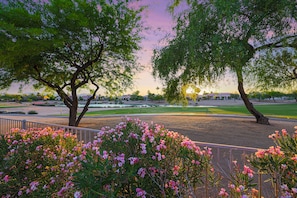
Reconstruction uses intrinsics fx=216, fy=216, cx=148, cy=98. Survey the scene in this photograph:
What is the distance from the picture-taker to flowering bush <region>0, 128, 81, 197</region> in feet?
9.00

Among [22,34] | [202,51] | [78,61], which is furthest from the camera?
[78,61]

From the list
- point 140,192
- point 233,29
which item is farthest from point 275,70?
point 140,192

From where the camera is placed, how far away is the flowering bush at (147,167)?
1823 mm

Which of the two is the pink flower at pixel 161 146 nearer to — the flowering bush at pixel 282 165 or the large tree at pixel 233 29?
the flowering bush at pixel 282 165

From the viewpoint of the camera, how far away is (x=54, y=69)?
12.7 m

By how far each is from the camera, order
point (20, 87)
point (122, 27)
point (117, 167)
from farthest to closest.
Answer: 1. point (20, 87)
2. point (122, 27)
3. point (117, 167)

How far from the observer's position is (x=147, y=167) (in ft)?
6.71

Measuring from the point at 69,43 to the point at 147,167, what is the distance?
10226mm

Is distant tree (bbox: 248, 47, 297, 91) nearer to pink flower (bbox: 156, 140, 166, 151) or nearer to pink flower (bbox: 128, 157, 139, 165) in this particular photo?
pink flower (bbox: 156, 140, 166, 151)

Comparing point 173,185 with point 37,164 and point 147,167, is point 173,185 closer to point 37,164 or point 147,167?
point 147,167

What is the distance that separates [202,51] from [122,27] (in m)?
4.73

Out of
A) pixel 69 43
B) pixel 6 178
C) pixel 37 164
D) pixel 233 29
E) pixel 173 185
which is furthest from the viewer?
pixel 69 43

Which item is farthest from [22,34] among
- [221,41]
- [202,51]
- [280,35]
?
[280,35]

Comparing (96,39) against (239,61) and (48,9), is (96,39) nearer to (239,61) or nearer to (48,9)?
(48,9)
